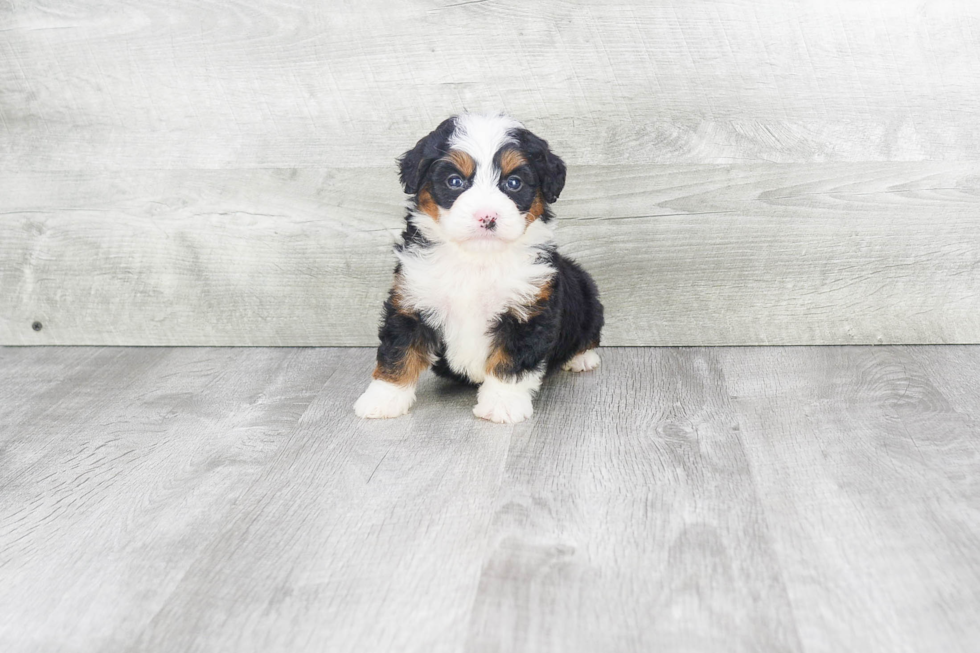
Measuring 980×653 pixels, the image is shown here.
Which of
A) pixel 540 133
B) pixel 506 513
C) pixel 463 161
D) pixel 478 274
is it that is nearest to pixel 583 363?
pixel 478 274

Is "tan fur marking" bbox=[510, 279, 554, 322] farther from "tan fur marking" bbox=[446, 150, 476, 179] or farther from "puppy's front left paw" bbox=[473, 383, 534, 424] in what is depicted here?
"tan fur marking" bbox=[446, 150, 476, 179]

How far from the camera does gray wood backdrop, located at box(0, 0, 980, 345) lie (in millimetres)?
2848

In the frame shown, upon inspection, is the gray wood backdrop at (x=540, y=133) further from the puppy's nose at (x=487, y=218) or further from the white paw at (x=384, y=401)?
the puppy's nose at (x=487, y=218)

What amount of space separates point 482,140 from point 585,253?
88cm

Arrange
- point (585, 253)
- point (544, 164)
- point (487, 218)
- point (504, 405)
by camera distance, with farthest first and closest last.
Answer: point (585, 253) < point (504, 405) < point (544, 164) < point (487, 218)

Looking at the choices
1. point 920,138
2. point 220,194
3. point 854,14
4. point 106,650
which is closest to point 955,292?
point 920,138

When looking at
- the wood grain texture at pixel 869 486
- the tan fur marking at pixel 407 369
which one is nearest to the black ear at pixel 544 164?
the tan fur marking at pixel 407 369

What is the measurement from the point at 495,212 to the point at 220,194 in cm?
129

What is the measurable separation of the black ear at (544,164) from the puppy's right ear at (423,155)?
0.58 ft

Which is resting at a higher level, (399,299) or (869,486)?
(399,299)

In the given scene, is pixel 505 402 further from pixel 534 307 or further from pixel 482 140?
pixel 482 140

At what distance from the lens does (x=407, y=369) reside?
8.14ft

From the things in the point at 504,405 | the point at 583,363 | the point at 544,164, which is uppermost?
the point at 544,164

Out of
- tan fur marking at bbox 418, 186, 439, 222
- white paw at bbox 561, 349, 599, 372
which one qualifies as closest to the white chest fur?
tan fur marking at bbox 418, 186, 439, 222
